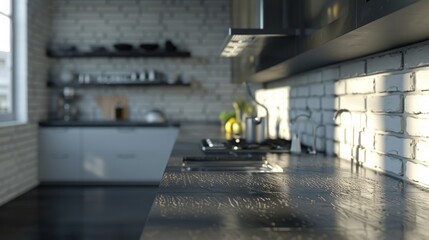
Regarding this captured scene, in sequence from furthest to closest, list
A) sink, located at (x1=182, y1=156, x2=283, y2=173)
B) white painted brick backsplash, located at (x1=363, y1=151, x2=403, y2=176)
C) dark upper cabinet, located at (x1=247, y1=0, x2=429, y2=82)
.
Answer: sink, located at (x1=182, y1=156, x2=283, y2=173) < white painted brick backsplash, located at (x1=363, y1=151, x2=403, y2=176) < dark upper cabinet, located at (x1=247, y1=0, x2=429, y2=82)

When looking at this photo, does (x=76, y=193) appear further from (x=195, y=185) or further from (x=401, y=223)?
(x=401, y=223)

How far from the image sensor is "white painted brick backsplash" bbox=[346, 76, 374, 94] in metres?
2.25

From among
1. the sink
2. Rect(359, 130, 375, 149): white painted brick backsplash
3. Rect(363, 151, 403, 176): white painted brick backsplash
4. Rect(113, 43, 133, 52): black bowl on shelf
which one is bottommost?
the sink

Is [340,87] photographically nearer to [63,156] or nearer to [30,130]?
[30,130]

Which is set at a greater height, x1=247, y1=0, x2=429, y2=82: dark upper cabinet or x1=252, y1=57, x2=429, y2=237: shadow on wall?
x1=247, y1=0, x2=429, y2=82: dark upper cabinet

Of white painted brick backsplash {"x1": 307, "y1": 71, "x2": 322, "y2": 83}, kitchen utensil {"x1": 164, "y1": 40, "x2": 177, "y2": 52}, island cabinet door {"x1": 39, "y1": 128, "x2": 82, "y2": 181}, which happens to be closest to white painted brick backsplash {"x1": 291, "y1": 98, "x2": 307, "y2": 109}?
white painted brick backsplash {"x1": 307, "y1": 71, "x2": 322, "y2": 83}

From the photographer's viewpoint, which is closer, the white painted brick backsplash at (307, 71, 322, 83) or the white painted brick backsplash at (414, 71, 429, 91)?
the white painted brick backsplash at (414, 71, 429, 91)

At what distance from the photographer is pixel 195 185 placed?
1762 mm

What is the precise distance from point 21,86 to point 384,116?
490 centimetres

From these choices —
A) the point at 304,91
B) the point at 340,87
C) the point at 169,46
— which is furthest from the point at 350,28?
the point at 169,46

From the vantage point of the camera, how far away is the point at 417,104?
1.77 m

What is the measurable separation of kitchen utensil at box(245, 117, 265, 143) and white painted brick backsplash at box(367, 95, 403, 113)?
1.28 meters

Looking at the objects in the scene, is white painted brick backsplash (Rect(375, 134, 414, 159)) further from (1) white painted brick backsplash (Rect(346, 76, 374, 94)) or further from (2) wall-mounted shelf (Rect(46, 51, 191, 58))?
(2) wall-mounted shelf (Rect(46, 51, 191, 58))

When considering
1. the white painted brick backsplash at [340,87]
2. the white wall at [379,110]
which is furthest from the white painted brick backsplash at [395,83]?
the white painted brick backsplash at [340,87]
